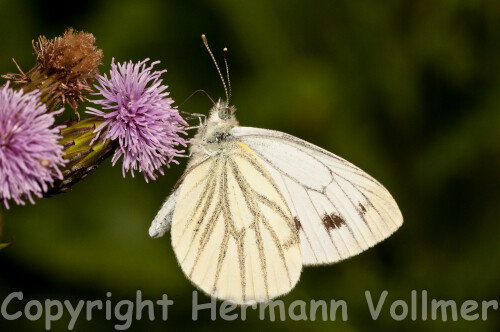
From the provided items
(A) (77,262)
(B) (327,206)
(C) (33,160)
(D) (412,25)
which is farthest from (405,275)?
(C) (33,160)

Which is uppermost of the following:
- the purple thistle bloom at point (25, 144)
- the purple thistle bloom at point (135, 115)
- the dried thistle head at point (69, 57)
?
the dried thistle head at point (69, 57)

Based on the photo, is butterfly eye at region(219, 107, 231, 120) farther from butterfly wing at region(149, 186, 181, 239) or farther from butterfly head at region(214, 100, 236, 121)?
butterfly wing at region(149, 186, 181, 239)

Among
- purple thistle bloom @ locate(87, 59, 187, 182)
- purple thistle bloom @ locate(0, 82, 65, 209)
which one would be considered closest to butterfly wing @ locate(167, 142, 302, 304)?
purple thistle bloom @ locate(87, 59, 187, 182)

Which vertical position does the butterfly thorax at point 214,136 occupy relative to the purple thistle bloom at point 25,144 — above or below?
above

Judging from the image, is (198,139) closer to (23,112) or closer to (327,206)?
(327,206)

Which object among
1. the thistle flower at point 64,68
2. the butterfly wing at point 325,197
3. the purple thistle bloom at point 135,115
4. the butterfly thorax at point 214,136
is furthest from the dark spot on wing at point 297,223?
the thistle flower at point 64,68

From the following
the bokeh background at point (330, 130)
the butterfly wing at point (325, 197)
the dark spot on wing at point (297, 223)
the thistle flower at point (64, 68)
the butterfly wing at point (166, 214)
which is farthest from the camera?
the bokeh background at point (330, 130)

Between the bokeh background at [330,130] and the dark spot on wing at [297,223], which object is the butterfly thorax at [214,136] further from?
the bokeh background at [330,130]

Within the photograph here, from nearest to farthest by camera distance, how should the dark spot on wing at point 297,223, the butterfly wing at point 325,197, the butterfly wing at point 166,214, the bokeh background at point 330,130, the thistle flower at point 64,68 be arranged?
the thistle flower at point 64,68
the butterfly wing at point 166,214
the butterfly wing at point 325,197
the dark spot on wing at point 297,223
the bokeh background at point 330,130

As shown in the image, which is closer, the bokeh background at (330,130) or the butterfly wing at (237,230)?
the butterfly wing at (237,230)
